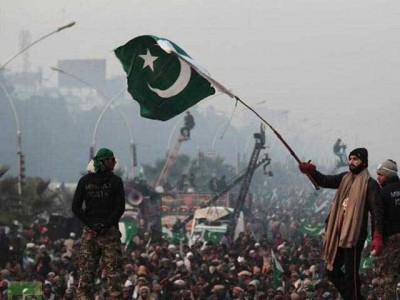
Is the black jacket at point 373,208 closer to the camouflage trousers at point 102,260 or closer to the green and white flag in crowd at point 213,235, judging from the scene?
the camouflage trousers at point 102,260

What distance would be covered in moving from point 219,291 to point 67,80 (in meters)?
136

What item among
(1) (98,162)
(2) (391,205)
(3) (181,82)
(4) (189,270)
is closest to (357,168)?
(2) (391,205)

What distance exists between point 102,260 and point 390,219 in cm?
259

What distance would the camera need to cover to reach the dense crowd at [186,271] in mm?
18500

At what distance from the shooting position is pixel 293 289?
63.6 feet

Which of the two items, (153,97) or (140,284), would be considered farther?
(140,284)

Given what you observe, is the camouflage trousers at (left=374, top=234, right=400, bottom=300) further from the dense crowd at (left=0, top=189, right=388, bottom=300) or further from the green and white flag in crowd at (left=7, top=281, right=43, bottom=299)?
the green and white flag in crowd at (left=7, top=281, right=43, bottom=299)

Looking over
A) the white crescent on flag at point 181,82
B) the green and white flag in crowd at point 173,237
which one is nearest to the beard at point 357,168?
the white crescent on flag at point 181,82

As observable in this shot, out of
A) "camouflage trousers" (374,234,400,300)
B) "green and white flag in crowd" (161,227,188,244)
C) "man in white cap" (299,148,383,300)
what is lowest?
"green and white flag in crowd" (161,227,188,244)

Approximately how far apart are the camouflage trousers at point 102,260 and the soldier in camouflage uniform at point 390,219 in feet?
7.62

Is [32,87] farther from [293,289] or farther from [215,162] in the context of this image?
[293,289]

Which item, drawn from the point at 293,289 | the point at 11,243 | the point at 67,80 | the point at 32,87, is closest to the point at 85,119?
the point at 32,87

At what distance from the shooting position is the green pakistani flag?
13570mm

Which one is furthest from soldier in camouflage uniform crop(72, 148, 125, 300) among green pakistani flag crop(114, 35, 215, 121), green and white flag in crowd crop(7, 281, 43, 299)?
green and white flag in crowd crop(7, 281, 43, 299)
